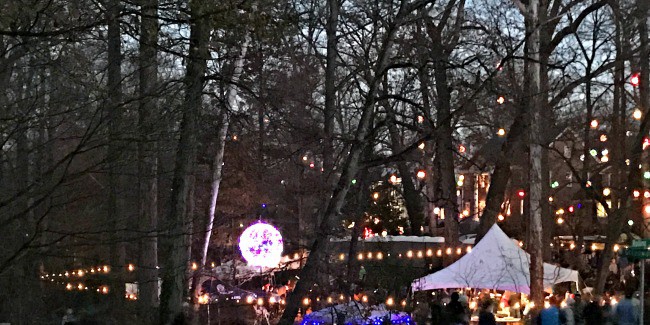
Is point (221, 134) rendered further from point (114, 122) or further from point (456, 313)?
point (114, 122)

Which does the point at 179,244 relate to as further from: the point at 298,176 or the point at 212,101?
the point at 298,176

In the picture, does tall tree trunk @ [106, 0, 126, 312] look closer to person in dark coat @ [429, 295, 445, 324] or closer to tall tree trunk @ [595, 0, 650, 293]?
person in dark coat @ [429, 295, 445, 324]

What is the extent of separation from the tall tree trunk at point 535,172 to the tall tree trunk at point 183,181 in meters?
8.18

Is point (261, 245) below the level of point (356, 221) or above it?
below

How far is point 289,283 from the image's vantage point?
69.5 ft

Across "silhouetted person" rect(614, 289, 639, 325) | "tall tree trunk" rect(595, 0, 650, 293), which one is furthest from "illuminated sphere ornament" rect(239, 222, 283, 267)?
"tall tree trunk" rect(595, 0, 650, 293)

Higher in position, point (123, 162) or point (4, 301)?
point (123, 162)

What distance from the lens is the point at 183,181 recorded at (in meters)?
11.1

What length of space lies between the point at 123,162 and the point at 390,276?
12.7 metres

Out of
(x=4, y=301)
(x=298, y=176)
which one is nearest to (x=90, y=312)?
(x=4, y=301)

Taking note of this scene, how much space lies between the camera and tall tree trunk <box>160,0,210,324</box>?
916cm

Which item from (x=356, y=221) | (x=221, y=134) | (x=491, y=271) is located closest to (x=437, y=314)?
(x=356, y=221)

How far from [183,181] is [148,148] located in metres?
3.53

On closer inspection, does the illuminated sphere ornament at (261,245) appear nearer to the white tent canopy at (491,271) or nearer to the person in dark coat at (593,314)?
the white tent canopy at (491,271)
